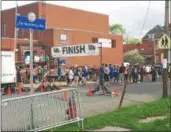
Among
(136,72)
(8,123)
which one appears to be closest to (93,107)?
(8,123)

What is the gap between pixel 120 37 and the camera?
6097 centimetres

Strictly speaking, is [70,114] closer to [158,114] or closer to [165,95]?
[158,114]

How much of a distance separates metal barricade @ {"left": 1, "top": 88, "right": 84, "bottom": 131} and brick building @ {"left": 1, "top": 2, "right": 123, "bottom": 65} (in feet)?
112

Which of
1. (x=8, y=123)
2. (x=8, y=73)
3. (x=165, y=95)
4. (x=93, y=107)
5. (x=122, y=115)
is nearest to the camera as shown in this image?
(x=8, y=123)

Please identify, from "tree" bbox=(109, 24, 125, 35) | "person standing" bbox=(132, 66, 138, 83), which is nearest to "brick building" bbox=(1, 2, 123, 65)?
"person standing" bbox=(132, 66, 138, 83)

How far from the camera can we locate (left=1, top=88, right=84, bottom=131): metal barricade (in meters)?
7.60

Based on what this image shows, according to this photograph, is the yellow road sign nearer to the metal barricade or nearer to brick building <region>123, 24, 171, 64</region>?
the metal barricade

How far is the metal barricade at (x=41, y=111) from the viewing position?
299 inches

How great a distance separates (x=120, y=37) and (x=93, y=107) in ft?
155

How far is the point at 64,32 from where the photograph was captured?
4906cm

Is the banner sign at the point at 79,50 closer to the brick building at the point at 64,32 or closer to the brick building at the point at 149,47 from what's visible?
the brick building at the point at 64,32

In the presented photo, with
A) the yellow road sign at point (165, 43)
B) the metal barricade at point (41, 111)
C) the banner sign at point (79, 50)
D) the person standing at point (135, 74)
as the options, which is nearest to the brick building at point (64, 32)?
the person standing at point (135, 74)

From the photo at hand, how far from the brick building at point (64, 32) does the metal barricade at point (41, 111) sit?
Result: 3426 cm

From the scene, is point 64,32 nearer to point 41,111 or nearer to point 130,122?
point 130,122
